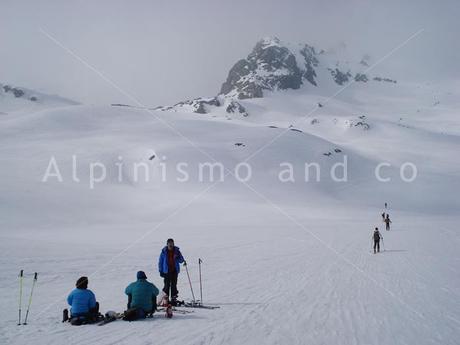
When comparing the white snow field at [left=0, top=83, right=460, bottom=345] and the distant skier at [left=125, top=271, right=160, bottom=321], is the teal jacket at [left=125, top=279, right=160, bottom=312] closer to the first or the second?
the distant skier at [left=125, top=271, right=160, bottom=321]

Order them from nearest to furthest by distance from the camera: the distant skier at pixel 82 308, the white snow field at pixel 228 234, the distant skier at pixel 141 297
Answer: the distant skier at pixel 82 308 < the white snow field at pixel 228 234 < the distant skier at pixel 141 297

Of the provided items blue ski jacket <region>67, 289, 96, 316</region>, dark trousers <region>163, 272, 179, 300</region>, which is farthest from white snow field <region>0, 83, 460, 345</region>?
dark trousers <region>163, 272, 179, 300</region>

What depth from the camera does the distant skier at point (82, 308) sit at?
31.7 ft

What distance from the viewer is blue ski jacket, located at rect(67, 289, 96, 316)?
9.73 metres

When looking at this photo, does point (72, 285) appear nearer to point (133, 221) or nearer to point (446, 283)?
point (446, 283)

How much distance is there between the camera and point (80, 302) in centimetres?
979

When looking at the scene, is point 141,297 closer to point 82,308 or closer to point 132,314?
point 132,314

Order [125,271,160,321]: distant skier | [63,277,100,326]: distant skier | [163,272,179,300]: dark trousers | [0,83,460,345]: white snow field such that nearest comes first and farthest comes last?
[63,277,100,326]: distant skier → [0,83,460,345]: white snow field → [125,271,160,321]: distant skier → [163,272,179,300]: dark trousers

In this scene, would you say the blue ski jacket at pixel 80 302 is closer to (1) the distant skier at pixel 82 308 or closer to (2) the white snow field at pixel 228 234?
(1) the distant skier at pixel 82 308

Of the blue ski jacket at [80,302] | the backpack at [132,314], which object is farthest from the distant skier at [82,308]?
the backpack at [132,314]

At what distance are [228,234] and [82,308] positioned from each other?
25.0m

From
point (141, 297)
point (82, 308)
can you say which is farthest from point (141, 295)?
point (82, 308)

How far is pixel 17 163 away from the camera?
6462cm

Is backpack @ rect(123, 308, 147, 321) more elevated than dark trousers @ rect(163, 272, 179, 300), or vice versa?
dark trousers @ rect(163, 272, 179, 300)
